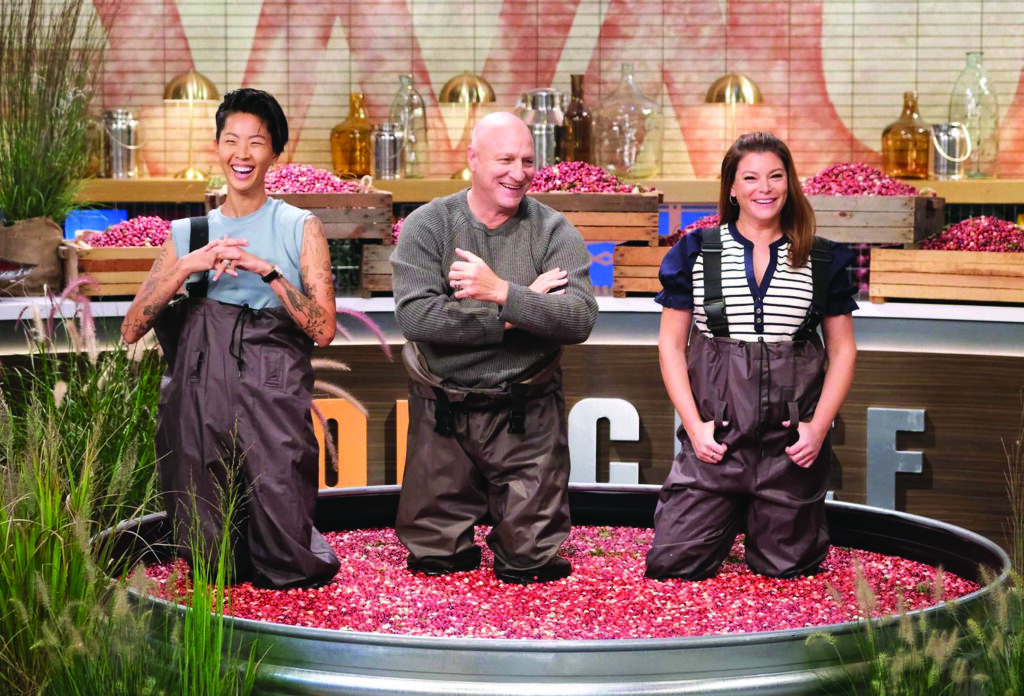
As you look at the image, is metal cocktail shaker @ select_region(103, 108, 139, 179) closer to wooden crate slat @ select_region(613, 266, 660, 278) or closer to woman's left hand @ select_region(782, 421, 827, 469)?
wooden crate slat @ select_region(613, 266, 660, 278)

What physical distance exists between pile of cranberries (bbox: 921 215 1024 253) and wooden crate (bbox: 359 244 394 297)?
1.84 meters

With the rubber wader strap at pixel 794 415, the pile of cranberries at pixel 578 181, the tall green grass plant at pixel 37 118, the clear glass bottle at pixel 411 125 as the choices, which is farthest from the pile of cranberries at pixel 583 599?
the clear glass bottle at pixel 411 125

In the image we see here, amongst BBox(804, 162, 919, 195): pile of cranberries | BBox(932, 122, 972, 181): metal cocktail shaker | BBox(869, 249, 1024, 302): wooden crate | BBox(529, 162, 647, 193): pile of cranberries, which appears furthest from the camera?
BBox(932, 122, 972, 181): metal cocktail shaker

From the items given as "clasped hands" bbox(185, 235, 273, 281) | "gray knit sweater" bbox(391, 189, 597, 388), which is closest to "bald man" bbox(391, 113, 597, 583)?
"gray knit sweater" bbox(391, 189, 597, 388)

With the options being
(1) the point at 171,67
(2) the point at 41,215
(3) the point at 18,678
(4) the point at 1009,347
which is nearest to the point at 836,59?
(4) the point at 1009,347

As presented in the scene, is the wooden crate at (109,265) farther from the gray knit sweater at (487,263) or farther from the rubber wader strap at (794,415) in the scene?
the rubber wader strap at (794,415)

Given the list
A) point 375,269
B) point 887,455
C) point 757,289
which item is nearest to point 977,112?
point 887,455

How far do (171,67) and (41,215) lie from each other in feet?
5.96

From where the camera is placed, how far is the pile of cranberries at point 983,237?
4496 mm

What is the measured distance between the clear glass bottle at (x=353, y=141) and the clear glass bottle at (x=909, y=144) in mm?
2197

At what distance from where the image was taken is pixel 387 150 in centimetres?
579

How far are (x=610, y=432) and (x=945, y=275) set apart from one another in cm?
118

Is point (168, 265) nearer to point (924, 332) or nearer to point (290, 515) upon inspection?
point (290, 515)

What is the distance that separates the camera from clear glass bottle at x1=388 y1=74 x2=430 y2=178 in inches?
234
